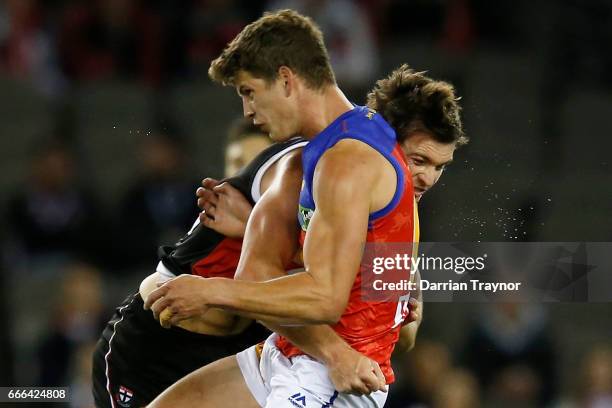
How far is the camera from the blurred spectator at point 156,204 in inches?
281

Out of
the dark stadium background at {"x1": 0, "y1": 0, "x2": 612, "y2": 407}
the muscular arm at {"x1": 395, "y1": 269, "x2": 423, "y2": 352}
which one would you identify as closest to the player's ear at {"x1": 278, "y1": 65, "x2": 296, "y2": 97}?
the muscular arm at {"x1": 395, "y1": 269, "x2": 423, "y2": 352}

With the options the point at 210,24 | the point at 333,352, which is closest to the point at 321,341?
the point at 333,352

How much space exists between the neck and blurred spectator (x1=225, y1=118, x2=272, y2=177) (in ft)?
3.93

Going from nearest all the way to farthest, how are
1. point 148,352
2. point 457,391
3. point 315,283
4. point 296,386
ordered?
point 315,283 → point 296,386 → point 148,352 → point 457,391

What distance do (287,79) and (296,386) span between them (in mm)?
946

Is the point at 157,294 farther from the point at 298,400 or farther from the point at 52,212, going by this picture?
the point at 52,212

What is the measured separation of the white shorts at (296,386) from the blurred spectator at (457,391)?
313 cm

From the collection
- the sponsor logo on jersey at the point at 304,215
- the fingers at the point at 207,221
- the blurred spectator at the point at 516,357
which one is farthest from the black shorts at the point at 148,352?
the blurred spectator at the point at 516,357

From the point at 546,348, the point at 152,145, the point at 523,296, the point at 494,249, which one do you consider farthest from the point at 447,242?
the point at 152,145

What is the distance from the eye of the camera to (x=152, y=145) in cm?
780

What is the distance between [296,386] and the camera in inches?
147

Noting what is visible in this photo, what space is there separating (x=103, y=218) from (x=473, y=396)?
2.77 m

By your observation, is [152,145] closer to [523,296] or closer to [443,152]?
[523,296]

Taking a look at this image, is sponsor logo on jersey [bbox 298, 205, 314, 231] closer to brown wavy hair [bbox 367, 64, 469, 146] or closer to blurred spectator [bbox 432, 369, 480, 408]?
brown wavy hair [bbox 367, 64, 469, 146]
